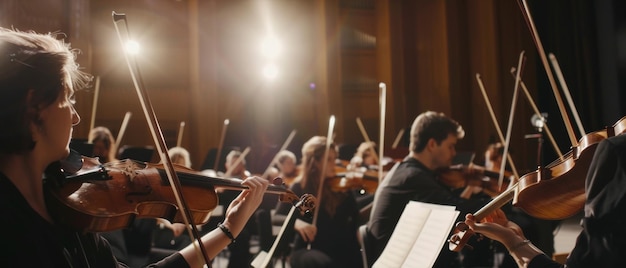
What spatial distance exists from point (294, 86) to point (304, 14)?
46.7 inches

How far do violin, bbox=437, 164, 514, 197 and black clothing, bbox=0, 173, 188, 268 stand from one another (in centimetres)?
266

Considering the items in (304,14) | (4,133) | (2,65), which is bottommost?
(4,133)

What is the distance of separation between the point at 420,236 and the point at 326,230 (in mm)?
1776

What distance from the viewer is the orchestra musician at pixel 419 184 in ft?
9.25

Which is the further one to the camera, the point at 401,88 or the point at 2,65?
the point at 401,88

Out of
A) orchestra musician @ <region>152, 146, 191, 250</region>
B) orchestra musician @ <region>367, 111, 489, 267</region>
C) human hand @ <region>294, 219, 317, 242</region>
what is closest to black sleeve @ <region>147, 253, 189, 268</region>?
orchestra musician @ <region>367, 111, 489, 267</region>

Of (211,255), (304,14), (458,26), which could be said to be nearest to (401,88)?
(458,26)

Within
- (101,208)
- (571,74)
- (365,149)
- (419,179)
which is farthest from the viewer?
(571,74)

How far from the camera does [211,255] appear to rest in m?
1.72

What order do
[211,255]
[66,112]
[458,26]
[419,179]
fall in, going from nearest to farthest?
1. [66,112]
2. [211,255]
3. [419,179]
4. [458,26]

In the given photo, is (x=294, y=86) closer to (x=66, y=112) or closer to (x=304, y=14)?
(x=304, y=14)

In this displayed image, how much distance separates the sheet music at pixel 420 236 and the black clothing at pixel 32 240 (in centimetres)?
103

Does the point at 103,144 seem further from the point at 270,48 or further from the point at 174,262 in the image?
the point at 270,48

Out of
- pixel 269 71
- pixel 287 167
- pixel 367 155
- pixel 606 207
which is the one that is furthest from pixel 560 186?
pixel 269 71
